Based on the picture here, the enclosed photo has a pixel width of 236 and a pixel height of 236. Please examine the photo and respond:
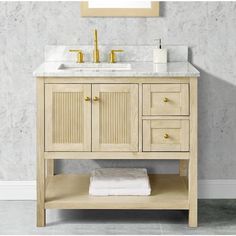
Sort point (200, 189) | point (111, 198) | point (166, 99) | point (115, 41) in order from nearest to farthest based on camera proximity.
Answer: point (166, 99)
point (111, 198)
point (115, 41)
point (200, 189)

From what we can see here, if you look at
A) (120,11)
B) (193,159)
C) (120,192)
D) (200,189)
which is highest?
(120,11)

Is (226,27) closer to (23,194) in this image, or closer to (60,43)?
(60,43)

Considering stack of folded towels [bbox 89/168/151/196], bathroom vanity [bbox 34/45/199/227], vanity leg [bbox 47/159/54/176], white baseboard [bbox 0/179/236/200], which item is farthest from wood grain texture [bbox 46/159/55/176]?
bathroom vanity [bbox 34/45/199/227]

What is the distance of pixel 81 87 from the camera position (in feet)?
11.6

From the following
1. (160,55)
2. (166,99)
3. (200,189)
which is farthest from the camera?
(200,189)

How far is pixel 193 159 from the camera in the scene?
3.54 meters

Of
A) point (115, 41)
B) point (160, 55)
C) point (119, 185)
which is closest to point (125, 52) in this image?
point (115, 41)

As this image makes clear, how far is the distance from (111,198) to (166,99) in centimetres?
62

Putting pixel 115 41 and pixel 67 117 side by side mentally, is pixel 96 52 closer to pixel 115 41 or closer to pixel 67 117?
pixel 115 41

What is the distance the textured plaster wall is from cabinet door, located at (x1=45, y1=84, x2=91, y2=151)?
23.4 inches

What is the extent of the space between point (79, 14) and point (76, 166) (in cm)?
93

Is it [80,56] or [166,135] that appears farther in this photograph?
[80,56]

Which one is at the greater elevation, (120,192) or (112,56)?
(112,56)

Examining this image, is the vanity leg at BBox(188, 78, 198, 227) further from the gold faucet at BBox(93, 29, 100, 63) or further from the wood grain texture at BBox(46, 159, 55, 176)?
→ the wood grain texture at BBox(46, 159, 55, 176)
